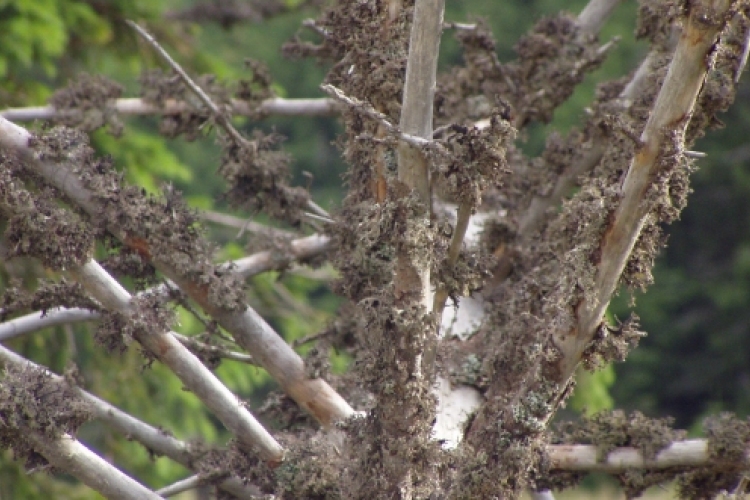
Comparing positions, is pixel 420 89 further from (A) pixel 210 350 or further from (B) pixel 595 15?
(B) pixel 595 15

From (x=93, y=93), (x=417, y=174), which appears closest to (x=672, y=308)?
(x=93, y=93)

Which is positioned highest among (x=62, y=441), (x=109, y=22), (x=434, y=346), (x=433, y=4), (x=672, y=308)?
(x=672, y=308)

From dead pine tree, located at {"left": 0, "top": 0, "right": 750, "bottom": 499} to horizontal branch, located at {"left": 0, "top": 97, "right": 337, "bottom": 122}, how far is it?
765mm

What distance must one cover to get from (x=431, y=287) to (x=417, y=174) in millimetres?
347

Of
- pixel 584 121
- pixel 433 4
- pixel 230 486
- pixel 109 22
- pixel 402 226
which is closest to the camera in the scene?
pixel 433 4

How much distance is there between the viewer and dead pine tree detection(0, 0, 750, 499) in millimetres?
2213

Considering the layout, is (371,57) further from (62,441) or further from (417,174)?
(62,441)

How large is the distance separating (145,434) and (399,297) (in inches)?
41.9

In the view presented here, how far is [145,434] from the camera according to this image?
2904 millimetres

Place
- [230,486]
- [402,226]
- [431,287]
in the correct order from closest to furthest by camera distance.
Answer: [402,226] → [431,287] → [230,486]

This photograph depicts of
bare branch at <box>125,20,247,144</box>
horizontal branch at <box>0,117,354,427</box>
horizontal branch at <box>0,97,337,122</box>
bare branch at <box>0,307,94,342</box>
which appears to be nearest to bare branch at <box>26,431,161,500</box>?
horizontal branch at <box>0,117,354,427</box>

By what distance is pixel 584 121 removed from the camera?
364 centimetres

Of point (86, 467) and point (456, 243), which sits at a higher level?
point (456, 243)

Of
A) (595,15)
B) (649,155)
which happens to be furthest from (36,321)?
(595,15)
